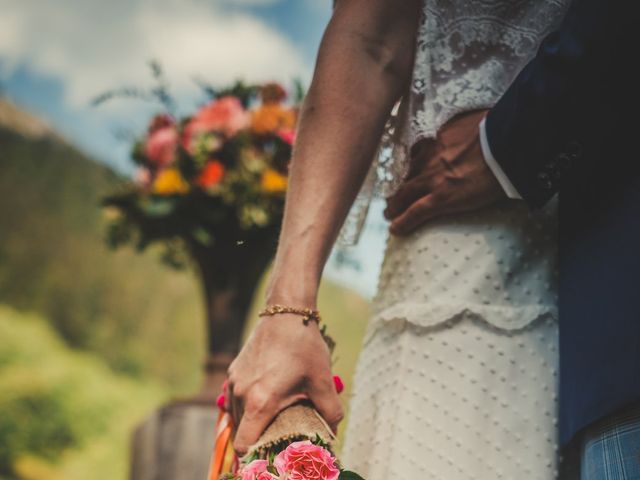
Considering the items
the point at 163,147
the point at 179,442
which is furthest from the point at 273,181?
the point at 179,442

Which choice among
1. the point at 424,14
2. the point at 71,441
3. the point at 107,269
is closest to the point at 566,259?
the point at 424,14

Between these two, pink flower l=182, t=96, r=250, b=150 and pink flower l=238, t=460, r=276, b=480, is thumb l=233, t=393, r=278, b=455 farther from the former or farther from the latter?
→ pink flower l=182, t=96, r=250, b=150

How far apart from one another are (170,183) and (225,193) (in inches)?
8.8

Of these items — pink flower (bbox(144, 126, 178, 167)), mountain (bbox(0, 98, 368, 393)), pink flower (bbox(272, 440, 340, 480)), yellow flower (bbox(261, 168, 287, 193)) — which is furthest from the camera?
mountain (bbox(0, 98, 368, 393))

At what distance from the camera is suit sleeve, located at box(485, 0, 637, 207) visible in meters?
0.58

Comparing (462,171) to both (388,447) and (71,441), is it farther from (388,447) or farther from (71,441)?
(71,441)

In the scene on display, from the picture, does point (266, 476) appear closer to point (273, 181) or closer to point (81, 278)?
point (273, 181)

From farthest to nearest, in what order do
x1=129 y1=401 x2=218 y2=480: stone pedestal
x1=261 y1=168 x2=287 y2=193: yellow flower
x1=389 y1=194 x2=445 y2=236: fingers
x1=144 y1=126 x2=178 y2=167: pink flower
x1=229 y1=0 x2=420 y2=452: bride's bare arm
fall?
x1=144 y1=126 x2=178 y2=167: pink flower → x1=261 y1=168 x2=287 y2=193: yellow flower → x1=129 y1=401 x2=218 y2=480: stone pedestal → x1=389 y1=194 x2=445 y2=236: fingers → x1=229 y1=0 x2=420 y2=452: bride's bare arm

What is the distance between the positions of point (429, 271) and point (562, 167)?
0.17 meters

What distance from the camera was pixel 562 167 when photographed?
64cm

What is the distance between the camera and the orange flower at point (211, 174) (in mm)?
2320

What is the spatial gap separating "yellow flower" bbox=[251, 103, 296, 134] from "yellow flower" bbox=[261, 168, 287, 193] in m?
0.15

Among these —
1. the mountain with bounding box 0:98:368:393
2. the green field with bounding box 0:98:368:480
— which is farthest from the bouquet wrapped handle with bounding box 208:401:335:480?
the mountain with bounding box 0:98:368:393

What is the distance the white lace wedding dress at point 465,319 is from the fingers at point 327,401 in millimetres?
88
